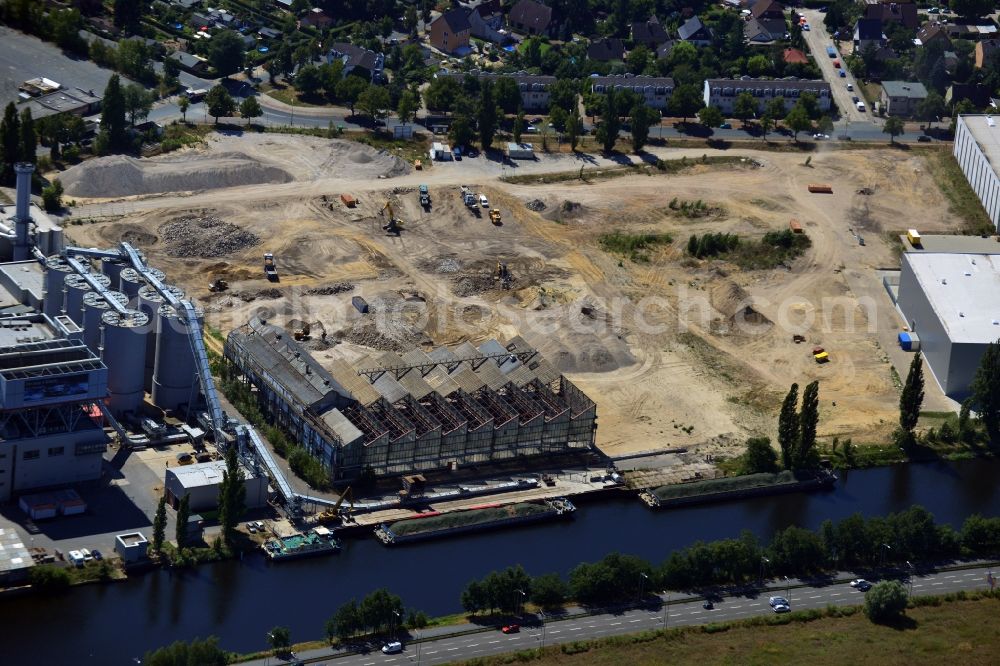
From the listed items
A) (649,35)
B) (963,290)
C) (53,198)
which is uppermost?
(963,290)

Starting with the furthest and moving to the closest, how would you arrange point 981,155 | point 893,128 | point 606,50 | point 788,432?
point 606,50 < point 893,128 < point 981,155 < point 788,432

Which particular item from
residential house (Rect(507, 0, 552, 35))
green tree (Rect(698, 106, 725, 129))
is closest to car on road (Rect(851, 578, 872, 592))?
green tree (Rect(698, 106, 725, 129))

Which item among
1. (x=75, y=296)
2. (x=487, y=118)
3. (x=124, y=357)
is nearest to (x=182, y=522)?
(x=124, y=357)

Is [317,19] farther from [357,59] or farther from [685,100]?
[685,100]

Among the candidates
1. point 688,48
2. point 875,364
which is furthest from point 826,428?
point 688,48

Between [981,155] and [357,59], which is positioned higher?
[981,155]

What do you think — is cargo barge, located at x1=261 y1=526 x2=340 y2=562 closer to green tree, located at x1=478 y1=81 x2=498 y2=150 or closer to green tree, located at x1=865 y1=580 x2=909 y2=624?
green tree, located at x1=865 y1=580 x2=909 y2=624

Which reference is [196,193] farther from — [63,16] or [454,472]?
[454,472]
